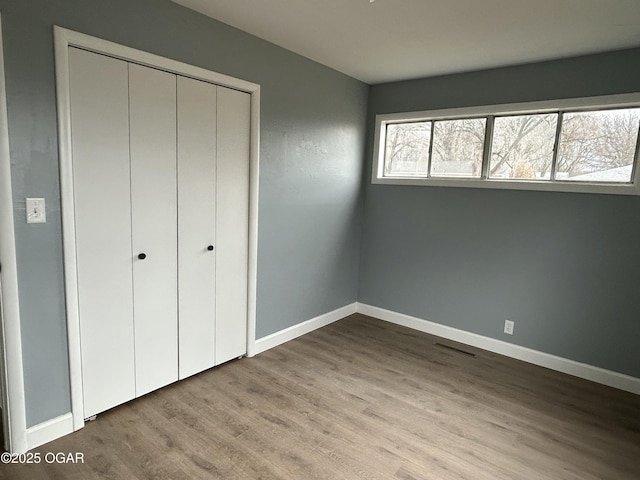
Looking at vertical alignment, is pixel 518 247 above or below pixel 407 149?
below

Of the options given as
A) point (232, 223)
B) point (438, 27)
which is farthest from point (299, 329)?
point (438, 27)

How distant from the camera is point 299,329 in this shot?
3.60m

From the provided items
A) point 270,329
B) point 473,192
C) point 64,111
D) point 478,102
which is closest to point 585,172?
point 473,192

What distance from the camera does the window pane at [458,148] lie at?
11.5ft

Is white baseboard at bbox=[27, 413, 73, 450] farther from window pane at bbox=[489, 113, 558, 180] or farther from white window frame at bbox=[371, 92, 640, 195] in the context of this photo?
window pane at bbox=[489, 113, 558, 180]

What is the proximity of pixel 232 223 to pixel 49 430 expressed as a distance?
1.65m

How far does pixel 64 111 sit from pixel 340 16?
5.59 feet

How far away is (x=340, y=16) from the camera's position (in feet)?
7.75

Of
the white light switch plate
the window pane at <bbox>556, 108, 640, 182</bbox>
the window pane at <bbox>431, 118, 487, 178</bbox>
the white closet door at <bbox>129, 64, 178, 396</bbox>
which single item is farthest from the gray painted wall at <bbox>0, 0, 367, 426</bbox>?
the window pane at <bbox>556, 108, 640, 182</bbox>

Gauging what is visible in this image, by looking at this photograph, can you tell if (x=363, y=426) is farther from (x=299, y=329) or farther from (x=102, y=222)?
(x=102, y=222)

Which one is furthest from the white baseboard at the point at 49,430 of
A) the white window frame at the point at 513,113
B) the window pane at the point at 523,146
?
the window pane at the point at 523,146

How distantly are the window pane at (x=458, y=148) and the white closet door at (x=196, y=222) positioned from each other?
88.4 inches

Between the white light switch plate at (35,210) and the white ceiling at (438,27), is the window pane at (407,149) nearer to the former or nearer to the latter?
the white ceiling at (438,27)

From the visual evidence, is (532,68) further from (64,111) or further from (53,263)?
(53,263)
